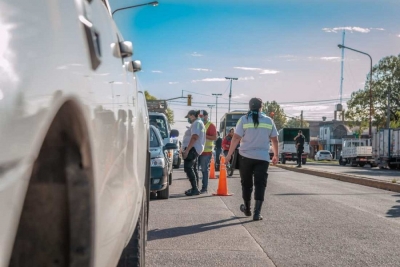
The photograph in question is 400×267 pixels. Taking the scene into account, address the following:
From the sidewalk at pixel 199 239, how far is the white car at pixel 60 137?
3149 mm

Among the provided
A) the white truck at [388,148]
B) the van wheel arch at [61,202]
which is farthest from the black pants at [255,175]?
the white truck at [388,148]

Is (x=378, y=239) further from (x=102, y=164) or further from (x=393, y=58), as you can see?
(x=393, y=58)

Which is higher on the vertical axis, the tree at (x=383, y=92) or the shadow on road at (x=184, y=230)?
the tree at (x=383, y=92)

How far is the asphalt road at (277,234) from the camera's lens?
5766 mm

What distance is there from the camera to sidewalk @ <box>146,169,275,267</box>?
5.67 meters

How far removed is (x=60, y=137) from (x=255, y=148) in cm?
730

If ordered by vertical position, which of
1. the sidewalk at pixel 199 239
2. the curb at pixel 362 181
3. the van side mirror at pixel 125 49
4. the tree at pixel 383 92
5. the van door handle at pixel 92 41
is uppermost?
the tree at pixel 383 92

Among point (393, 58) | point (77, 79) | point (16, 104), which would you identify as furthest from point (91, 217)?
point (393, 58)

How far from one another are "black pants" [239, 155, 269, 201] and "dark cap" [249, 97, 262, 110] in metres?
0.71

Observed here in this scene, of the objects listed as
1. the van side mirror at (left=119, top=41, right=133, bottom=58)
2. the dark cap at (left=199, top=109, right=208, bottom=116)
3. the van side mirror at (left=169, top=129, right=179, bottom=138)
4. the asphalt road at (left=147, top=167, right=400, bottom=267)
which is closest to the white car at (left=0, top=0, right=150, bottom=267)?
the van side mirror at (left=119, top=41, right=133, bottom=58)

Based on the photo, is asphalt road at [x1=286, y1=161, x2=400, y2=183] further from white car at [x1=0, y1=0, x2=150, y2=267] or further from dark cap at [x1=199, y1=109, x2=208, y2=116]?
white car at [x1=0, y1=0, x2=150, y2=267]

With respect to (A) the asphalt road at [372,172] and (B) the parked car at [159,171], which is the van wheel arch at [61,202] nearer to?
(B) the parked car at [159,171]

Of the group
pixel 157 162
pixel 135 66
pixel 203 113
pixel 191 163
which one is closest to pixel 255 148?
pixel 157 162

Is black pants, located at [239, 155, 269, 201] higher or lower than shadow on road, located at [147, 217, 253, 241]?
higher
